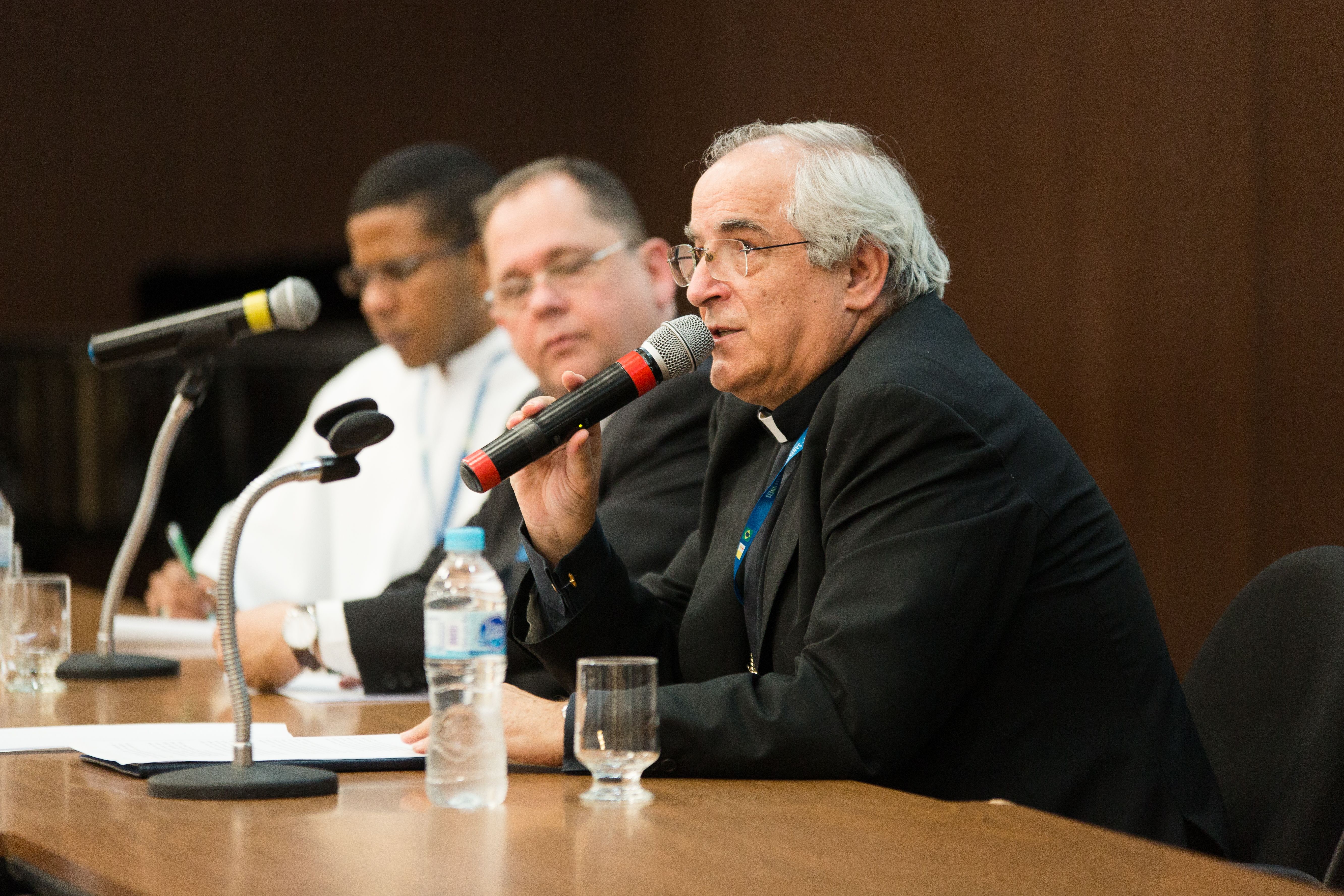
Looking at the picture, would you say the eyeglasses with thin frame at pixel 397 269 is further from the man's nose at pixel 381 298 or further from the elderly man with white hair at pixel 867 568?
the elderly man with white hair at pixel 867 568

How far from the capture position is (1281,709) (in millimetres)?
1791

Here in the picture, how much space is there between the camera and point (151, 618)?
3092 mm

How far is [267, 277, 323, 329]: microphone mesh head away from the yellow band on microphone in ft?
0.05

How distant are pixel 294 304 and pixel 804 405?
795 mm

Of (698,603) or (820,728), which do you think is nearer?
(820,728)

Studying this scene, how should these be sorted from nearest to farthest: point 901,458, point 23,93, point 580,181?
point 901,458 < point 580,181 < point 23,93

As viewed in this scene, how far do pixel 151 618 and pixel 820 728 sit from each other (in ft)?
6.47

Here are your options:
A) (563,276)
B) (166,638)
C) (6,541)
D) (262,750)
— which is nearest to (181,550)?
(166,638)

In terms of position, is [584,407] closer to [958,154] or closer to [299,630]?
[299,630]

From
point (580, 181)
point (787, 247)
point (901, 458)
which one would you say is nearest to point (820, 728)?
point (901, 458)

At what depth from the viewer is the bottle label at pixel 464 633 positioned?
1352 millimetres

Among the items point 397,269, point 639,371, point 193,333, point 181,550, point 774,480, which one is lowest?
point 181,550

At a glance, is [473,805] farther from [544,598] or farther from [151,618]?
[151,618]

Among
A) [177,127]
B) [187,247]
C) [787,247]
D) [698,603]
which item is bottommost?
[698,603]
